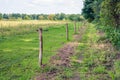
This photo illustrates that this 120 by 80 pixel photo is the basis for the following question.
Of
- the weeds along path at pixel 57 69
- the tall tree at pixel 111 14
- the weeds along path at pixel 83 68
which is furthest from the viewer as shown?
the tall tree at pixel 111 14

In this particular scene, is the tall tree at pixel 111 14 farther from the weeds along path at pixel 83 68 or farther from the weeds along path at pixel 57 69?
the weeds along path at pixel 57 69

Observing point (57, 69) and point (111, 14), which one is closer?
point (57, 69)

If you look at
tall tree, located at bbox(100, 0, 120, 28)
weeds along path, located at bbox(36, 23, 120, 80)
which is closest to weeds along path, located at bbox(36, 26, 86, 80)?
weeds along path, located at bbox(36, 23, 120, 80)

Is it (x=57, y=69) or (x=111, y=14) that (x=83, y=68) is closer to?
(x=57, y=69)

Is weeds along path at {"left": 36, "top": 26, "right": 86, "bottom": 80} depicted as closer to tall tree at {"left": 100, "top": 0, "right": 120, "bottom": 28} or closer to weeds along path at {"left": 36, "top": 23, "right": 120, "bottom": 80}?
weeds along path at {"left": 36, "top": 23, "right": 120, "bottom": 80}

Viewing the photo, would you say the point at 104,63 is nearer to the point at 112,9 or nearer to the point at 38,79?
the point at 38,79

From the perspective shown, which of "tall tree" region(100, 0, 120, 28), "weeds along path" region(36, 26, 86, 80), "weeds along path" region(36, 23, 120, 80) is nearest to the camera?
"weeds along path" region(36, 23, 120, 80)

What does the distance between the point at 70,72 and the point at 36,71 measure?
56.9 inches

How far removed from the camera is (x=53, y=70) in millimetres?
11250

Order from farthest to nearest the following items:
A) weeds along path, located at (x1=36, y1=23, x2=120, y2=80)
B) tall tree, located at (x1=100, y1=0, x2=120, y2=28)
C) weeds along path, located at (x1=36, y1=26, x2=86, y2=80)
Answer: tall tree, located at (x1=100, y1=0, x2=120, y2=28)
weeds along path, located at (x1=36, y1=26, x2=86, y2=80)
weeds along path, located at (x1=36, y1=23, x2=120, y2=80)

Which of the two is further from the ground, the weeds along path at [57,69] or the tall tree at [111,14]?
the tall tree at [111,14]

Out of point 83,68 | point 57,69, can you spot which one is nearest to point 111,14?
point 83,68

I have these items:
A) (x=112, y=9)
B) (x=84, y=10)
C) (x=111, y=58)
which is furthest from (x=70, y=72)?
(x=84, y=10)

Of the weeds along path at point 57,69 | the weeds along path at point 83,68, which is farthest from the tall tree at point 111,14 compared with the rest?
the weeds along path at point 57,69
